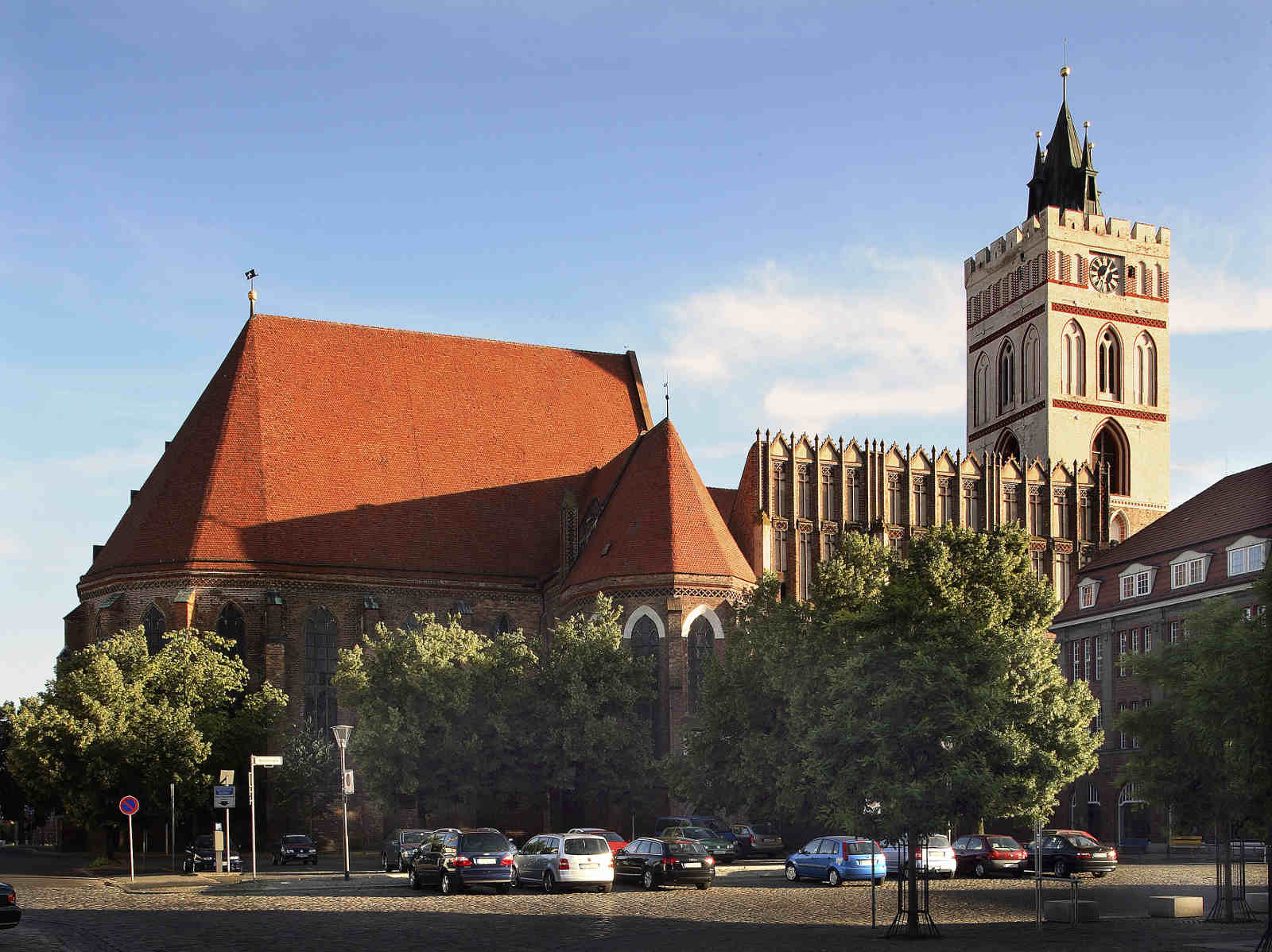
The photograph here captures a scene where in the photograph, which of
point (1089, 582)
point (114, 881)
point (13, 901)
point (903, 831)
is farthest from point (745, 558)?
point (13, 901)

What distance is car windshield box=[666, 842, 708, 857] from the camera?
1563 inches

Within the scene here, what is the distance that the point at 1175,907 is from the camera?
1209 inches

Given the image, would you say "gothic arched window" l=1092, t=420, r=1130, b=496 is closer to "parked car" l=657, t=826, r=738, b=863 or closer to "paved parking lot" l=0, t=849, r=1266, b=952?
"parked car" l=657, t=826, r=738, b=863

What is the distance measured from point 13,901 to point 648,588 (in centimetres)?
3923

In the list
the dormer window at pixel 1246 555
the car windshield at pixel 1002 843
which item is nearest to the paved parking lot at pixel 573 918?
the car windshield at pixel 1002 843

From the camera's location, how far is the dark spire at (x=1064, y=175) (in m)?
98.7

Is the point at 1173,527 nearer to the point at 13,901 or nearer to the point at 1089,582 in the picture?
the point at 1089,582

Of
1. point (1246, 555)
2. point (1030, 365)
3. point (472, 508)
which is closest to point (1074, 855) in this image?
point (1246, 555)

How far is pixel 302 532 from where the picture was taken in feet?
230

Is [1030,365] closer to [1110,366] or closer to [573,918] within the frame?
[1110,366]

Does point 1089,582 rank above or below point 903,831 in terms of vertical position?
above

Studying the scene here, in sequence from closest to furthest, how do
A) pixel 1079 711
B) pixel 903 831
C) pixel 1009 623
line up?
pixel 903 831 < pixel 1009 623 < pixel 1079 711

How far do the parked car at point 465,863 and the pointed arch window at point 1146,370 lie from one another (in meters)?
67.9

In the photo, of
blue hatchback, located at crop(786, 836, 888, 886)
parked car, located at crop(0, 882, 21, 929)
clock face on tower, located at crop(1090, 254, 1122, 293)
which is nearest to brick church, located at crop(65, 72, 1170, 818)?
blue hatchback, located at crop(786, 836, 888, 886)
